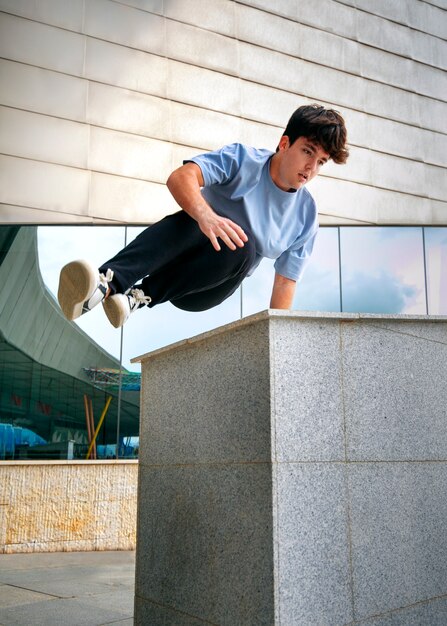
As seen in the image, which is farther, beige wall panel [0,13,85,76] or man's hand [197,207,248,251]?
beige wall panel [0,13,85,76]

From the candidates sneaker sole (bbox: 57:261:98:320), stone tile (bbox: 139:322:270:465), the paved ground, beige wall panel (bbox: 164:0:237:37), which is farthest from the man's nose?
beige wall panel (bbox: 164:0:237:37)

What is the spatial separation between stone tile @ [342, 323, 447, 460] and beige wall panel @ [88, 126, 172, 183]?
8.03 metres

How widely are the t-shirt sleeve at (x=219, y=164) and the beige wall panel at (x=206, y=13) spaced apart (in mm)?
8859

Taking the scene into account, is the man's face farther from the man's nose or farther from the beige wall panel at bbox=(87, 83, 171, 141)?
the beige wall panel at bbox=(87, 83, 171, 141)

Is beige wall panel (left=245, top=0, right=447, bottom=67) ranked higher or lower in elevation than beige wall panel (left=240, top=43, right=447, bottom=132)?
higher

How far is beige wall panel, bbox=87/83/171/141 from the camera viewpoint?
10352mm

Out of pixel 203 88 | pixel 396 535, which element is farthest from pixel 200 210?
pixel 203 88

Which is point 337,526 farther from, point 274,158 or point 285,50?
point 285,50

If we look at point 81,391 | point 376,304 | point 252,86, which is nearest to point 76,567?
point 81,391

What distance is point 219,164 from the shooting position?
11.0 feet

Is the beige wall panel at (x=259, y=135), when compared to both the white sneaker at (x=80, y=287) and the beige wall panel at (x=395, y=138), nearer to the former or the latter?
the beige wall panel at (x=395, y=138)

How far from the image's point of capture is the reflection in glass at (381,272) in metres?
11.6

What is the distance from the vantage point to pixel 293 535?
2744 millimetres

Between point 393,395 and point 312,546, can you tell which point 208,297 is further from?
point 312,546
